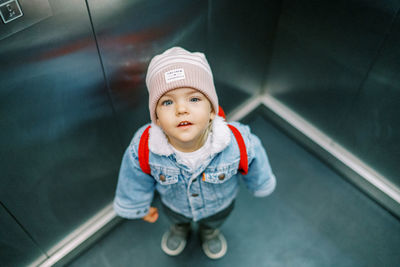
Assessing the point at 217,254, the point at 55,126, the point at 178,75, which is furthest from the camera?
the point at 217,254

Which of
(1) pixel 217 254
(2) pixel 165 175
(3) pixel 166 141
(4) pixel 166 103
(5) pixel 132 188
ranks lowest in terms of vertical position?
(1) pixel 217 254

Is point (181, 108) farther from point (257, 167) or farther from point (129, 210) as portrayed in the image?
point (129, 210)

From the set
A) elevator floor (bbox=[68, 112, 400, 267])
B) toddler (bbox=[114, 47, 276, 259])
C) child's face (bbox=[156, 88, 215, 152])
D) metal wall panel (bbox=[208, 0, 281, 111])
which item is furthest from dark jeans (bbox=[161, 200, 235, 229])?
metal wall panel (bbox=[208, 0, 281, 111])

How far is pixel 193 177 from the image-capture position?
4.07ft

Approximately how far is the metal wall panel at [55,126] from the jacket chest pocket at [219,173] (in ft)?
1.74

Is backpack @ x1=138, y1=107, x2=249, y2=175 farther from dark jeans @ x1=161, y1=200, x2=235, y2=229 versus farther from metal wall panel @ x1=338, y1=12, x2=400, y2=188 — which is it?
metal wall panel @ x1=338, y1=12, x2=400, y2=188

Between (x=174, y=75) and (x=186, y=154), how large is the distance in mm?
305

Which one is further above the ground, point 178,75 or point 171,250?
point 178,75

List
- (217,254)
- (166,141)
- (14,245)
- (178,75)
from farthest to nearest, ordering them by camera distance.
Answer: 1. (217,254)
2. (14,245)
3. (166,141)
4. (178,75)

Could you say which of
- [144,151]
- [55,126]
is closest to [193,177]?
[144,151]

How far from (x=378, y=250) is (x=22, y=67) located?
1.89 m

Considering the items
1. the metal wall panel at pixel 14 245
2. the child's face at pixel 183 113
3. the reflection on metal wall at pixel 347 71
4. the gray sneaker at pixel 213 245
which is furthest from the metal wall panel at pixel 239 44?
the metal wall panel at pixel 14 245

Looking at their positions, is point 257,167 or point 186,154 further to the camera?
point 257,167

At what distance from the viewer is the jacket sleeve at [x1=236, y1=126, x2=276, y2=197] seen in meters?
1.29
